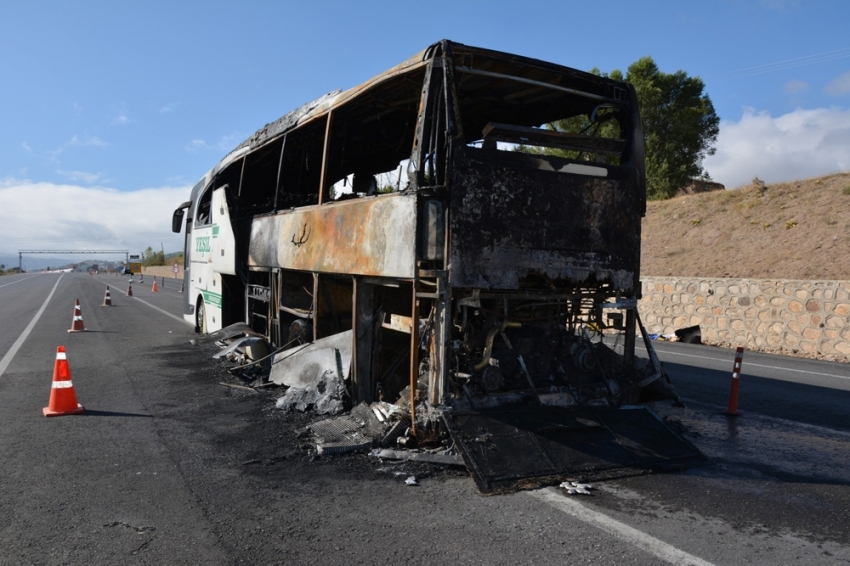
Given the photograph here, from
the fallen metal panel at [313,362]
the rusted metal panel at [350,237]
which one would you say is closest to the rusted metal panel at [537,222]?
the rusted metal panel at [350,237]

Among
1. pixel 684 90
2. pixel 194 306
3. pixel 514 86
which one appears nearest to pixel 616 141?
pixel 514 86

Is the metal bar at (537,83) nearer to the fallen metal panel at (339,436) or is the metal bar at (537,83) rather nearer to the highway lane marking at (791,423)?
the fallen metal panel at (339,436)

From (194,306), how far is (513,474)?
11455 mm

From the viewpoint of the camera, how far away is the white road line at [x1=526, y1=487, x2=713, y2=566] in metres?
3.51

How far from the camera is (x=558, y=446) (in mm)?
5105

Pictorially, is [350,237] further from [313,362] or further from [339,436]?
[339,436]

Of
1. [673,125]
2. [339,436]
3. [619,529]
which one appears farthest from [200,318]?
[673,125]

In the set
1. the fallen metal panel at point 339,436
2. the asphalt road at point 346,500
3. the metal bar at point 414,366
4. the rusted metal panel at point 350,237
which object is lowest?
the asphalt road at point 346,500

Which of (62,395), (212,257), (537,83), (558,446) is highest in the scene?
(537,83)

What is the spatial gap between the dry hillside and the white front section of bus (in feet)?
46.2

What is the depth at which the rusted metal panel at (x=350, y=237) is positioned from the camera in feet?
18.4

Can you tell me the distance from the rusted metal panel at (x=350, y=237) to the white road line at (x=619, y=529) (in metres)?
2.18

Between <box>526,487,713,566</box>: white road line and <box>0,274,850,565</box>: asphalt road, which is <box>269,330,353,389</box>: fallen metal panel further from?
<box>526,487,713,566</box>: white road line

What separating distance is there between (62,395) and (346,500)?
434cm
